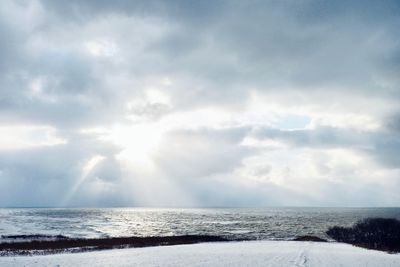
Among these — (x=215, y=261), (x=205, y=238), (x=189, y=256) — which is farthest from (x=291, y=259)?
(x=205, y=238)

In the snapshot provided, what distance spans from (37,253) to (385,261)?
123 ft

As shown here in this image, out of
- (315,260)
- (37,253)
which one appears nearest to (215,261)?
(315,260)

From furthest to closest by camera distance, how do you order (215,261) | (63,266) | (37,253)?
(37,253), (215,261), (63,266)

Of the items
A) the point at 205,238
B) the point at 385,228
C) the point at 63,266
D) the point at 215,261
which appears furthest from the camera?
the point at 385,228

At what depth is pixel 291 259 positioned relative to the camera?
3772 centimetres

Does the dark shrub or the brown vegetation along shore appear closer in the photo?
the brown vegetation along shore

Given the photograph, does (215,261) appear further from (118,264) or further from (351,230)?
(351,230)

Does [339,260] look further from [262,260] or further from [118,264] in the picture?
[118,264]

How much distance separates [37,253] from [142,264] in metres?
16.9

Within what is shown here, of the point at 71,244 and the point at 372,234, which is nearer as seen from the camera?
the point at 71,244

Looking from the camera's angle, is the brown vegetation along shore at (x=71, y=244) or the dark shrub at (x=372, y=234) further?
the dark shrub at (x=372, y=234)

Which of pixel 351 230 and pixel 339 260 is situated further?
pixel 351 230

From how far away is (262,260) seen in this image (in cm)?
3672

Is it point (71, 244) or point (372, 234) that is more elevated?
point (71, 244)
